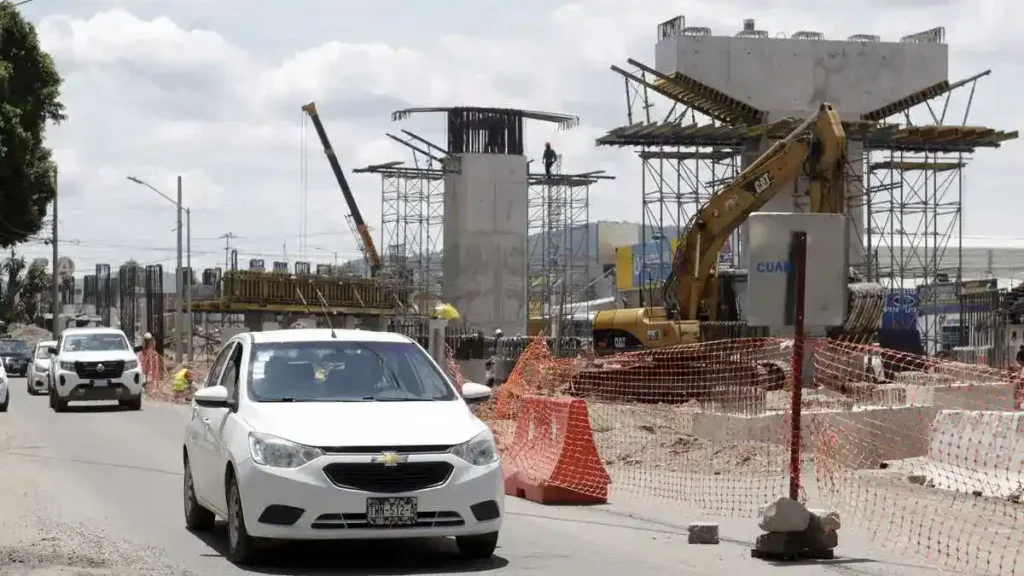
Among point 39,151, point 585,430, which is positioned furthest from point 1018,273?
point 585,430

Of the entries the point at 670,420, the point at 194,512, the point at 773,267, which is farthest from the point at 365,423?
the point at 670,420

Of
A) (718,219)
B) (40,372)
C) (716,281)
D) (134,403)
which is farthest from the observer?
(40,372)

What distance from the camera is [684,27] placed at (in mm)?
55250

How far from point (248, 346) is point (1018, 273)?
249 feet

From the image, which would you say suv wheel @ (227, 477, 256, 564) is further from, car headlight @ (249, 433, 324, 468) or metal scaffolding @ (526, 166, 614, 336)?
metal scaffolding @ (526, 166, 614, 336)

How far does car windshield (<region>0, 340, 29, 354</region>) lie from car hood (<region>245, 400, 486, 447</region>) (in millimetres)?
53011

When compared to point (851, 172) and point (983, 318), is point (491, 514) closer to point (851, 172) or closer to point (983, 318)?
point (983, 318)

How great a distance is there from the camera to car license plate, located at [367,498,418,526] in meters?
9.32

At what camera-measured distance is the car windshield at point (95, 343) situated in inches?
1282

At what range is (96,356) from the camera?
3197 centimetres

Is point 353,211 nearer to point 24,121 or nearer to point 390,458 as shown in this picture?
point 24,121

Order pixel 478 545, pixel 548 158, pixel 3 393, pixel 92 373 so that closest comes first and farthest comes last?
pixel 478 545 → pixel 3 393 → pixel 92 373 → pixel 548 158

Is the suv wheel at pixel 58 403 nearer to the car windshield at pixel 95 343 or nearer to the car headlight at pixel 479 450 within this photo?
the car windshield at pixel 95 343

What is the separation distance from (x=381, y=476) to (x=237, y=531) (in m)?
1.21
